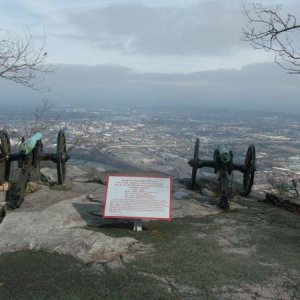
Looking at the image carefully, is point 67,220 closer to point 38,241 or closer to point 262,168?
point 38,241

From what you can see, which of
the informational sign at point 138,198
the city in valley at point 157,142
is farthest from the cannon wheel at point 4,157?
the city in valley at point 157,142

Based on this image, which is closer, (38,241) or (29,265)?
(29,265)

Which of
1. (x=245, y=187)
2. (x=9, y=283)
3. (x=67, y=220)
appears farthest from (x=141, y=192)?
(x=245, y=187)

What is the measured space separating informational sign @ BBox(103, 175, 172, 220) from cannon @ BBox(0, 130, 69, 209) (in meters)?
1.95

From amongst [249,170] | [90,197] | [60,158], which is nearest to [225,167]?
[249,170]

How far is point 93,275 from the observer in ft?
16.5

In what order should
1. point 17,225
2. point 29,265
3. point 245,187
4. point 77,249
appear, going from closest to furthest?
point 29,265
point 77,249
point 17,225
point 245,187

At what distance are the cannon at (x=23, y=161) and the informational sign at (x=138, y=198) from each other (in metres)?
1.95

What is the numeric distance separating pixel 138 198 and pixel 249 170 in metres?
3.92

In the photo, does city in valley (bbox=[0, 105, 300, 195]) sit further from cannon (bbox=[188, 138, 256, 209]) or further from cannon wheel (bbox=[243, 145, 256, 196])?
cannon (bbox=[188, 138, 256, 209])

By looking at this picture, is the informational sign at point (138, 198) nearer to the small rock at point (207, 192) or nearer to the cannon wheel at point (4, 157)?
the small rock at point (207, 192)

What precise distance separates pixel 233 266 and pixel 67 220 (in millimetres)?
2707

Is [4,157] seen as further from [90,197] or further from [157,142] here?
[157,142]

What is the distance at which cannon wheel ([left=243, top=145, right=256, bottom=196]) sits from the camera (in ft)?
32.4
